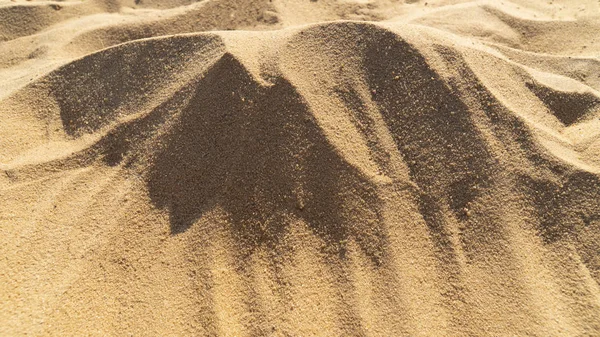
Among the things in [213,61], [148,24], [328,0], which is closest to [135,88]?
[213,61]

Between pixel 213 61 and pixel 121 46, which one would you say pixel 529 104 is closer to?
pixel 213 61

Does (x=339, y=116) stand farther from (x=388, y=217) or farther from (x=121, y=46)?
(x=121, y=46)

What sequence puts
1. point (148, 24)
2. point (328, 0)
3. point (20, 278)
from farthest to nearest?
1. point (328, 0)
2. point (148, 24)
3. point (20, 278)

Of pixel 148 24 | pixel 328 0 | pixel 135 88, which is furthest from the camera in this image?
pixel 328 0

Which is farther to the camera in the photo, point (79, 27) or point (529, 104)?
point (79, 27)

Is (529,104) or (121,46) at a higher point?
(121,46)

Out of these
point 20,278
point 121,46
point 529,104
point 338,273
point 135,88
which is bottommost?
point 338,273
